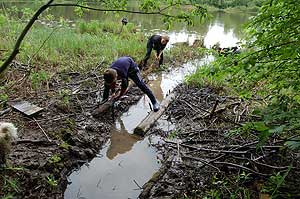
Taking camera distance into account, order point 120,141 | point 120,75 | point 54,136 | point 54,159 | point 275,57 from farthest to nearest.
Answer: point 120,75
point 120,141
point 54,136
point 54,159
point 275,57

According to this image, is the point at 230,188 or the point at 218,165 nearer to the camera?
the point at 230,188

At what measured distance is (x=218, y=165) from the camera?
4602 millimetres

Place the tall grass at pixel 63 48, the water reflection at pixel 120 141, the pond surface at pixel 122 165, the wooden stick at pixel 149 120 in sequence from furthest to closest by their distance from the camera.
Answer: the tall grass at pixel 63 48 < the wooden stick at pixel 149 120 < the water reflection at pixel 120 141 < the pond surface at pixel 122 165

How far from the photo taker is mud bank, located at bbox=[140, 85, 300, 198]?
3.99 meters

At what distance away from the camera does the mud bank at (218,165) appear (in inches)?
157

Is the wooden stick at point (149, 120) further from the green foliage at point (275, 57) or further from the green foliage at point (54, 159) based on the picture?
the green foliage at point (275, 57)

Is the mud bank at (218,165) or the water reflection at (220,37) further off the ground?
the mud bank at (218,165)

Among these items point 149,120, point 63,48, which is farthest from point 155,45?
point 149,120

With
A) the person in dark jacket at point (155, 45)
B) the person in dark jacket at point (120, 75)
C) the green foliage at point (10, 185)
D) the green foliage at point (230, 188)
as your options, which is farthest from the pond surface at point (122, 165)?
the person in dark jacket at point (155, 45)

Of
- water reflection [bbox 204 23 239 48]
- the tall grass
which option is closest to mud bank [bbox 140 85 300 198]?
the tall grass

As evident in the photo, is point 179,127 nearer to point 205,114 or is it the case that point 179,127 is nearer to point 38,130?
point 205,114

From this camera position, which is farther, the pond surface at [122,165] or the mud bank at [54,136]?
the pond surface at [122,165]

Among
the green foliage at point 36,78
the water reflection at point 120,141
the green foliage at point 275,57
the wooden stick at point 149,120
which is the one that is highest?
the green foliage at point 275,57

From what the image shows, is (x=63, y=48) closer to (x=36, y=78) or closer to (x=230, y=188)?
(x=36, y=78)
